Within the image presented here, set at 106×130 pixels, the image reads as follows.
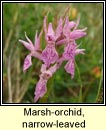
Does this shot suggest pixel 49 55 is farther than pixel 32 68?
No

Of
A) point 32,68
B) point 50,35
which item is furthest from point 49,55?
point 32,68

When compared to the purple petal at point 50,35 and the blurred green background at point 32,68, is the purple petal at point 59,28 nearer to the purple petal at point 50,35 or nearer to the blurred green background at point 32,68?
the purple petal at point 50,35

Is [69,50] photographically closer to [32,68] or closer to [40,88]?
[40,88]

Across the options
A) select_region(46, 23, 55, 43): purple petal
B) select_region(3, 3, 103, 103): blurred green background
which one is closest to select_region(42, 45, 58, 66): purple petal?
select_region(46, 23, 55, 43): purple petal

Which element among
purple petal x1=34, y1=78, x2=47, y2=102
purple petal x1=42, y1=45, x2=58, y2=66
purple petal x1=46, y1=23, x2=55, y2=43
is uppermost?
purple petal x1=46, y1=23, x2=55, y2=43

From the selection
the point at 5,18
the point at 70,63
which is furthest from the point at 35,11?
the point at 70,63

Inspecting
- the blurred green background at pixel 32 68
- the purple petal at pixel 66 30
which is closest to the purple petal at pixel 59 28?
the purple petal at pixel 66 30

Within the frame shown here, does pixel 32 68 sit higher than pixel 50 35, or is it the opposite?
pixel 50 35

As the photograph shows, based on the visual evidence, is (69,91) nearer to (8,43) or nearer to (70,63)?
(8,43)

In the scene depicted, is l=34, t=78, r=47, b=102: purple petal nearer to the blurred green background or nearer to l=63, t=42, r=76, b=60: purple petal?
l=63, t=42, r=76, b=60: purple petal
